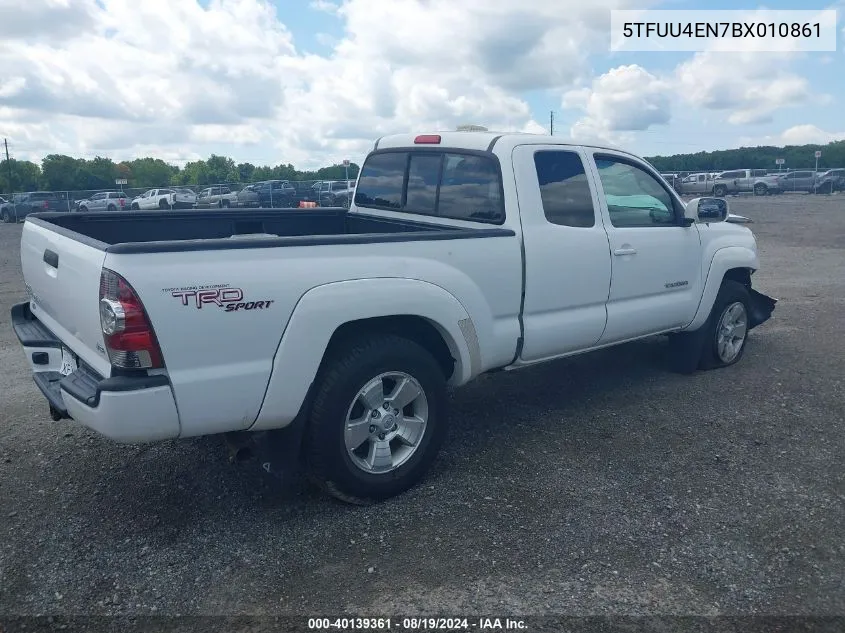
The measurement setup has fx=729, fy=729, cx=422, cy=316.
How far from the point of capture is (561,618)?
2.97 metres

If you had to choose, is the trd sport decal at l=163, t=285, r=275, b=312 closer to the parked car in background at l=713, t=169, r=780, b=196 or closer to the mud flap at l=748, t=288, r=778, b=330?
the mud flap at l=748, t=288, r=778, b=330

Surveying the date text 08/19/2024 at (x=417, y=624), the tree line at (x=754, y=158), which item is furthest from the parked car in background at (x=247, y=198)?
the tree line at (x=754, y=158)

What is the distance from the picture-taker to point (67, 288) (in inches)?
138

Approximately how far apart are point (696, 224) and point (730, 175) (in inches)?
1675

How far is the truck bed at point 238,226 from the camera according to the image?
3998 mm

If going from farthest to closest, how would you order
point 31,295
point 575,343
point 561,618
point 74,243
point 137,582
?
point 575,343 < point 31,295 < point 74,243 < point 137,582 < point 561,618

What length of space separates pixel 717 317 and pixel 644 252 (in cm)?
132

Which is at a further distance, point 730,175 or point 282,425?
point 730,175

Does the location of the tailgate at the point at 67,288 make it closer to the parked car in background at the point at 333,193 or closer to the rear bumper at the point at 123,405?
the rear bumper at the point at 123,405

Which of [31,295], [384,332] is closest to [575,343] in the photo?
[384,332]

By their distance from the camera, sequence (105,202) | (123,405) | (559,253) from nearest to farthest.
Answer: (123,405), (559,253), (105,202)

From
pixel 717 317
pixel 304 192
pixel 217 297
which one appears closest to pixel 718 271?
pixel 717 317

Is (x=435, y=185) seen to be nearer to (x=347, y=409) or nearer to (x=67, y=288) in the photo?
(x=347, y=409)

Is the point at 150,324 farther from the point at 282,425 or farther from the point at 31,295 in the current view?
the point at 31,295
